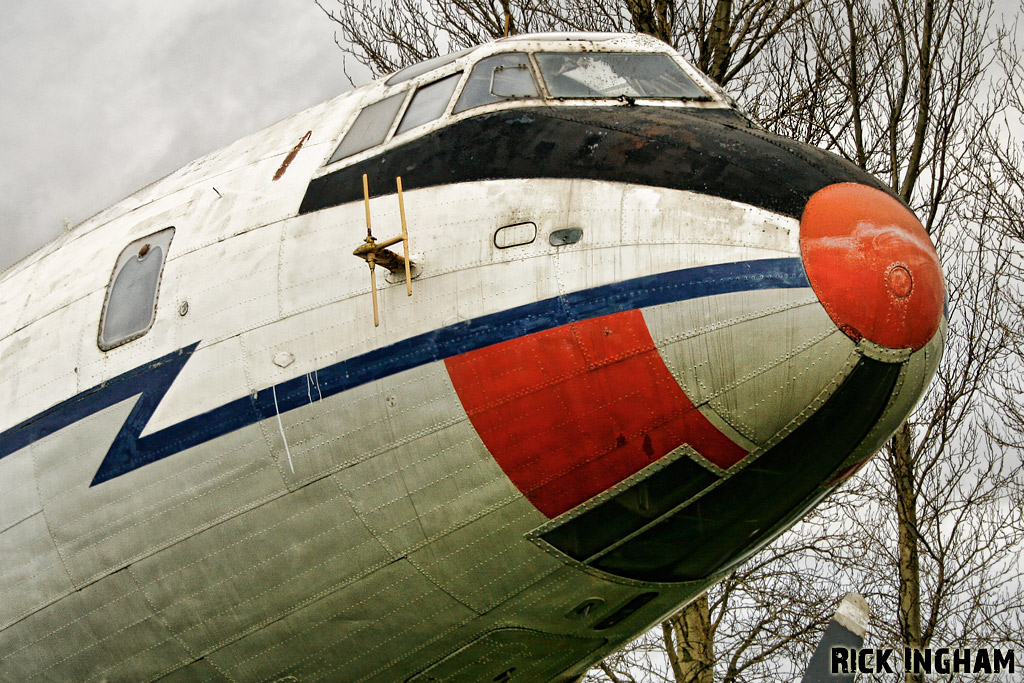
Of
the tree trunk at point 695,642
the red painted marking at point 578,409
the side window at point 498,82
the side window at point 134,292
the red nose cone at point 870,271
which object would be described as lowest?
the tree trunk at point 695,642

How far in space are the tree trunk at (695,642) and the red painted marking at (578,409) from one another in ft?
37.4

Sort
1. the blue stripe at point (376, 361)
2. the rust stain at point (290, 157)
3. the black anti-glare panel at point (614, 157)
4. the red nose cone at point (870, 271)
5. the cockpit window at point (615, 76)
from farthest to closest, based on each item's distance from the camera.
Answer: the rust stain at point (290, 157), the cockpit window at point (615, 76), the black anti-glare panel at point (614, 157), the blue stripe at point (376, 361), the red nose cone at point (870, 271)

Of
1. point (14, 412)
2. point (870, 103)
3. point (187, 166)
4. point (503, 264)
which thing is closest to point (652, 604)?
point (503, 264)

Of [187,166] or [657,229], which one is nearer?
[657,229]

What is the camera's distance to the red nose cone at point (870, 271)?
6.15 metres

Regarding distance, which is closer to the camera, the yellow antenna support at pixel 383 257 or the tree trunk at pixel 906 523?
the yellow antenna support at pixel 383 257

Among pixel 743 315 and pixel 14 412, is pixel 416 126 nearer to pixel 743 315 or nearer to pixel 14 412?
pixel 743 315

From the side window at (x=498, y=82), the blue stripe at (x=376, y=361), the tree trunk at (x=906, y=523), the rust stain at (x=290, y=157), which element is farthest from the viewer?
the tree trunk at (x=906, y=523)

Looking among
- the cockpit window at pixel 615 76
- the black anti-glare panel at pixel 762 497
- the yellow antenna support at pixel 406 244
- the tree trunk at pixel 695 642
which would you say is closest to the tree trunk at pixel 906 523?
the tree trunk at pixel 695 642

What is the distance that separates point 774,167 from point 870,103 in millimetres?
12062

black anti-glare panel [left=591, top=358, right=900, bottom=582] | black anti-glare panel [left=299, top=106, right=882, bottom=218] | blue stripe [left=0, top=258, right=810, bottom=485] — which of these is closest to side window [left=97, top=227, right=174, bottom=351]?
blue stripe [left=0, top=258, right=810, bottom=485]

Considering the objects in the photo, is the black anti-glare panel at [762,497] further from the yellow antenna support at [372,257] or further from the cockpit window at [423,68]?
the cockpit window at [423,68]

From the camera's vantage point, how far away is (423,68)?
8.12 metres

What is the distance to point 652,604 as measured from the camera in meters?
7.31
